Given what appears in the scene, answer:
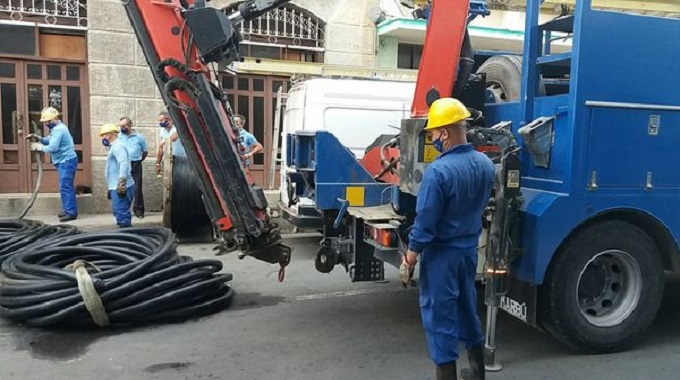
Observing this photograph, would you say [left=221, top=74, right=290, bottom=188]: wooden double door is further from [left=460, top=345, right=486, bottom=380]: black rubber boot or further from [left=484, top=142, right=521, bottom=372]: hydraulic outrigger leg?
[left=460, top=345, right=486, bottom=380]: black rubber boot

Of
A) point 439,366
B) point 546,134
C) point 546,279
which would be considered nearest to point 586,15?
point 546,134

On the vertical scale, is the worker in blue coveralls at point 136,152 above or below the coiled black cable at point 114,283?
above

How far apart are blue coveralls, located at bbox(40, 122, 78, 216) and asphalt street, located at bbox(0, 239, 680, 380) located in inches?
194

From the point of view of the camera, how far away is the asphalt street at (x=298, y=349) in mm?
4191

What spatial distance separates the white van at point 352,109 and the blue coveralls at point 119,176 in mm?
2887

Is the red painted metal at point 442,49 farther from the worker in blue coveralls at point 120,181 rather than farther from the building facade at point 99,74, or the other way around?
the worker in blue coveralls at point 120,181

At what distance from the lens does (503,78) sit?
17.1 feet

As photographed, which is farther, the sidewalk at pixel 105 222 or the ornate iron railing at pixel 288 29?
the ornate iron railing at pixel 288 29

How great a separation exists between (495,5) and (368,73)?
411 centimetres

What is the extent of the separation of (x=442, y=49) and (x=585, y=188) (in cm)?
149

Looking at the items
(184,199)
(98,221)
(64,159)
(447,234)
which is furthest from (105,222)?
(447,234)

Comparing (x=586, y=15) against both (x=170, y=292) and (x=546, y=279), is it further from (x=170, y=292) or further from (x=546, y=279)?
(x=170, y=292)

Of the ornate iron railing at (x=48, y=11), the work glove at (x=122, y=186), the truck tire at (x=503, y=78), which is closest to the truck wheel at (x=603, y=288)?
the truck tire at (x=503, y=78)

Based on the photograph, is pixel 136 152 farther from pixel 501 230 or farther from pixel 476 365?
pixel 476 365
